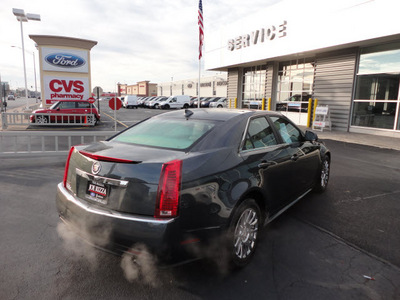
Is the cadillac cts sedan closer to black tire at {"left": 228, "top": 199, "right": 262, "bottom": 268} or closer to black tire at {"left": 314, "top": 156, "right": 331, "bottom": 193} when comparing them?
black tire at {"left": 228, "top": 199, "right": 262, "bottom": 268}

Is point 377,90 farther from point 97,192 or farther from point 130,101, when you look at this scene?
point 130,101

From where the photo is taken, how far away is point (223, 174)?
2639 millimetres

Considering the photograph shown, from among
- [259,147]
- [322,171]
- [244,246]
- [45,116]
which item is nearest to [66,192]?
[244,246]

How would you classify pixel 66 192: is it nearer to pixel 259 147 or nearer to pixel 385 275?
pixel 259 147

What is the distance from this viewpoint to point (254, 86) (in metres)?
21.0

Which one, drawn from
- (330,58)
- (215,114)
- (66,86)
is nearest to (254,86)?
(330,58)

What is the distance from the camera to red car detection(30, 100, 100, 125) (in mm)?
16531

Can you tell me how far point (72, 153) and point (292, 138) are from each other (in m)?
2.90

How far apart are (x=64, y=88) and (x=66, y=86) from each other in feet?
0.63

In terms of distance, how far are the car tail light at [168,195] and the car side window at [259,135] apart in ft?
3.40

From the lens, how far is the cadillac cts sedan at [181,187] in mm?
2348

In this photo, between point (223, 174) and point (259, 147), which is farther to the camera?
point (259, 147)

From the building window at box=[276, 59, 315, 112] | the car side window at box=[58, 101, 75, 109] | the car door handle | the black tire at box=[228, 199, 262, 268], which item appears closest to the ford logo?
the car side window at box=[58, 101, 75, 109]

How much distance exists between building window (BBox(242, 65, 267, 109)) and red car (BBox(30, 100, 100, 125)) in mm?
10945
